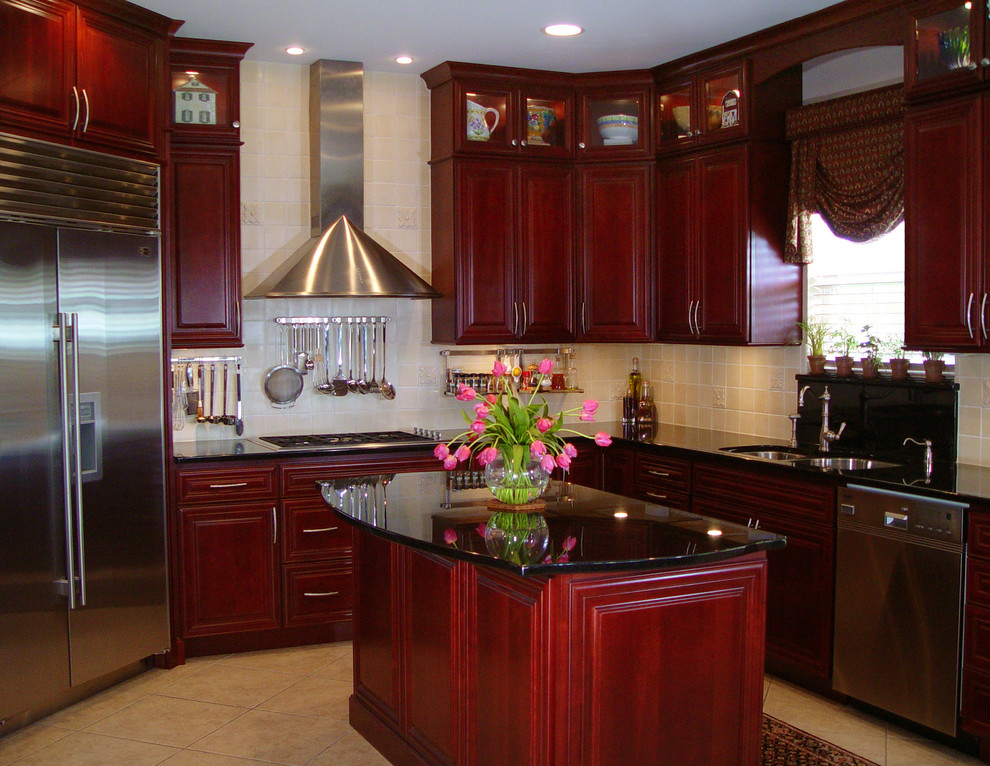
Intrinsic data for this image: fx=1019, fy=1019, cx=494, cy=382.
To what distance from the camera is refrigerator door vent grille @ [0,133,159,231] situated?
370 centimetres

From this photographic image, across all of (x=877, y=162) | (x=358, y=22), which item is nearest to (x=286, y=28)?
(x=358, y=22)

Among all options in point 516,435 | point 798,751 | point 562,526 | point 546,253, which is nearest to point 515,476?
point 516,435

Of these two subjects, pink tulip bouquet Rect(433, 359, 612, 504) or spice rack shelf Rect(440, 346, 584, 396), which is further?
spice rack shelf Rect(440, 346, 584, 396)

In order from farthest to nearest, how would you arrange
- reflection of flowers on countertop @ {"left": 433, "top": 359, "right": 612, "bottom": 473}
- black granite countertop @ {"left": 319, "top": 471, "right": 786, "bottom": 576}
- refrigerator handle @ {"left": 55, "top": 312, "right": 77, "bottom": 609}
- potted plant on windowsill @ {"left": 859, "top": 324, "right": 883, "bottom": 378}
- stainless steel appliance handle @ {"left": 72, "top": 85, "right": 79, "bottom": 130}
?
potted plant on windowsill @ {"left": 859, "top": 324, "right": 883, "bottom": 378} < stainless steel appliance handle @ {"left": 72, "top": 85, "right": 79, "bottom": 130} < refrigerator handle @ {"left": 55, "top": 312, "right": 77, "bottom": 609} < reflection of flowers on countertop @ {"left": 433, "top": 359, "right": 612, "bottom": 473} < black granite countertop @ {"left": 319, "top": 471, "right": 786, "bottom": 576}

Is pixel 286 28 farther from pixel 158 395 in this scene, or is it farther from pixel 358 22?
pixel 158 395

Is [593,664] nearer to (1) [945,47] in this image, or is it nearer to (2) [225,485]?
(2) [225,485]

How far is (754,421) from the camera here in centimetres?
521

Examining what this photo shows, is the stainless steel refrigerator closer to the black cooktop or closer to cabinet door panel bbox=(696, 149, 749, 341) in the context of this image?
the black cooktop

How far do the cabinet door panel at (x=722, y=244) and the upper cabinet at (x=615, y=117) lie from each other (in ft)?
1.50

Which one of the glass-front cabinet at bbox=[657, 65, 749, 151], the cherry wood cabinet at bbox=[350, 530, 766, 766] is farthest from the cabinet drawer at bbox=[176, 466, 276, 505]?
the glass-front cabinet at bbox=[657, 65, 749, 151]

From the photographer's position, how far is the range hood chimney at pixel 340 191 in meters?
4.96

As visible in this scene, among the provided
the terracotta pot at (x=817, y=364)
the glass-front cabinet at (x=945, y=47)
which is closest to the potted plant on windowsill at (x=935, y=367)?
the terracotta pot at (x=817, y=364)

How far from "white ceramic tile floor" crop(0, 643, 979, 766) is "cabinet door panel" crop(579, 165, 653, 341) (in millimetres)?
2019

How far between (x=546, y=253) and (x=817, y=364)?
5.05ft
